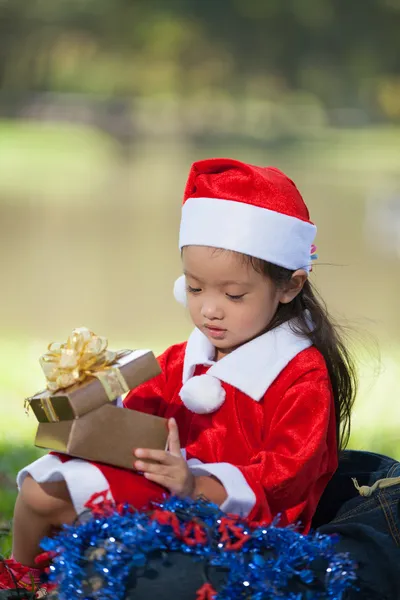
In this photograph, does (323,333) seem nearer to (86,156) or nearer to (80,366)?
(80,366)

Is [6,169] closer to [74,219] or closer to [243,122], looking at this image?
[74,219]

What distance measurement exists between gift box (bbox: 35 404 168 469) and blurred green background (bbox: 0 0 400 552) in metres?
1.46

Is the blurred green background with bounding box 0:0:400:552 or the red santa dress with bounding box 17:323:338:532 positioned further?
the blurred green background with bounding box 0:0:400:552

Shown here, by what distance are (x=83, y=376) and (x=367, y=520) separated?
867 mm

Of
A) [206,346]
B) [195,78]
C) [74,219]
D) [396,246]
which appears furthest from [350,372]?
[195,78]

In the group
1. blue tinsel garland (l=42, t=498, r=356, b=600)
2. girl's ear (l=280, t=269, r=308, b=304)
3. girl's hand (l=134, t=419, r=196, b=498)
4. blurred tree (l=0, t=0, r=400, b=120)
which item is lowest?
blue tinsel garland (l=42, t=498, r=356, b=600)

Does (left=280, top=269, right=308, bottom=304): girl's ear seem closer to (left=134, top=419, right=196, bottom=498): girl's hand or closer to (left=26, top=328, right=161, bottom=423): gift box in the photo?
(left=26, top=328, right=161, bottom=423): gift box

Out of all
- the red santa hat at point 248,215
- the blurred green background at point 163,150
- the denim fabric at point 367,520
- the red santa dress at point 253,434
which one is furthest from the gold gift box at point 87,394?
the blurred green background at point 163,150

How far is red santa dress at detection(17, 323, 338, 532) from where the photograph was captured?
96.7 inches

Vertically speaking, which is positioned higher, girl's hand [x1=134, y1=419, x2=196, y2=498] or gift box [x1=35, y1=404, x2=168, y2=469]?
gift box [x1=35, y1=404, x2=168, y2=469]

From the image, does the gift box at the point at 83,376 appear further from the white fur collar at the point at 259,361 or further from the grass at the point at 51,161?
the grass at the point at 51,161

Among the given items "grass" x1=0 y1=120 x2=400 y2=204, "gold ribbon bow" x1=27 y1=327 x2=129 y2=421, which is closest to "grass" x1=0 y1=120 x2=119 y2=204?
"grass" x1=0 y1=120 x2=400 y2=204

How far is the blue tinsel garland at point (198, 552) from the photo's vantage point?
2260 mm

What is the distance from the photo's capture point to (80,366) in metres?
2.45
